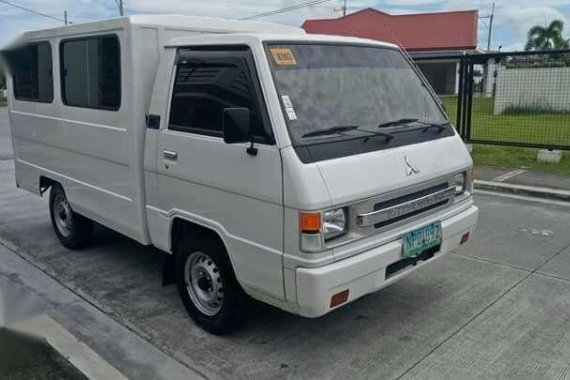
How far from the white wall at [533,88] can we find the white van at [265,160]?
26.1 ft

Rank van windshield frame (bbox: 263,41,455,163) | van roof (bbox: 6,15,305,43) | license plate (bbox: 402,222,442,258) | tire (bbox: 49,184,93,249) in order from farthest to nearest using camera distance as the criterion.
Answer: tire (bbox: 49,184,93,249) → van roof (bbox: 6,15,305,43) → license plate (bbox: 402,222,442,258) → van windshield frame (bbox: 263,41,455,163)

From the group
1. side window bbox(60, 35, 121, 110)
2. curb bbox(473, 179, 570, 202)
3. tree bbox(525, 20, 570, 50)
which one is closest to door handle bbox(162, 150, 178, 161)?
side window bbox(60, 35, 121, 110)

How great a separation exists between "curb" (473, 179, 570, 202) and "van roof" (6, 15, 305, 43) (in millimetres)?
4645

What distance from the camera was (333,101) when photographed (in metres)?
3.47

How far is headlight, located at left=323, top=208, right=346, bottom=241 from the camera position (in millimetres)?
3008

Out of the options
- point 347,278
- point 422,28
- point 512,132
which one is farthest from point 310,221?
point 422,28

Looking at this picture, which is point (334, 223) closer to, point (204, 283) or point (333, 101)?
point (333, 101)

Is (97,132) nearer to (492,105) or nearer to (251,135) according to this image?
(251,135)

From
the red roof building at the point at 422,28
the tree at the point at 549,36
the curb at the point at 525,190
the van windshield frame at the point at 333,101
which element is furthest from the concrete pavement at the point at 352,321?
the tree at the point at 549,36

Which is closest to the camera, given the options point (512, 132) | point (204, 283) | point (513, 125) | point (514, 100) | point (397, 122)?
point (397, 122)

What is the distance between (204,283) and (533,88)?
33.5ft

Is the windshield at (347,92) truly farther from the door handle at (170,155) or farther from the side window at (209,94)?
the door handle at (170,155)

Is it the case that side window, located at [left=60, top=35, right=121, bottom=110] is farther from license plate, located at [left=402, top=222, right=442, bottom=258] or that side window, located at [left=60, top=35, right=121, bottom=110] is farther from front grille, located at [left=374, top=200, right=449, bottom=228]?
license plate, located at [left=402, top=222, right=442, bottom=258]

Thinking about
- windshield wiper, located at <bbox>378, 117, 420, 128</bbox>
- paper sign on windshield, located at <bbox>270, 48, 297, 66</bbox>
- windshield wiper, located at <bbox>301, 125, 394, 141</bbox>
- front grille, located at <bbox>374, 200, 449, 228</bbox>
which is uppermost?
paper sign on windshield, located at <bbox>270, 48, 297, 66</bbox>
